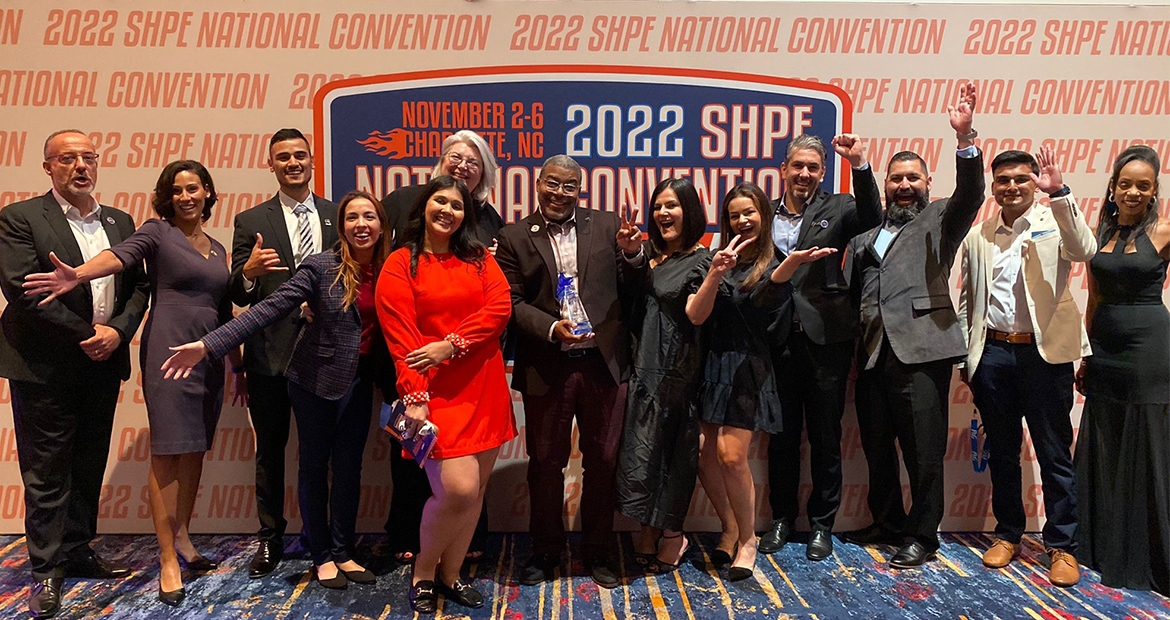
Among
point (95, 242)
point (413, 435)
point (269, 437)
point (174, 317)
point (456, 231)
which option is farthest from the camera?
point (269, 437)

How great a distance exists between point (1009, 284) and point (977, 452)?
1.03 meters

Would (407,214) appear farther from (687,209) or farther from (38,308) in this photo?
(38,308)

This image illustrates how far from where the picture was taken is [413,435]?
2.83 metres

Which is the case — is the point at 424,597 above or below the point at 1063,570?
below

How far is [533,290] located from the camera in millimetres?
3205

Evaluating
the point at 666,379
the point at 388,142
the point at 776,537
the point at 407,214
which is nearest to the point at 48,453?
the point at 407,214

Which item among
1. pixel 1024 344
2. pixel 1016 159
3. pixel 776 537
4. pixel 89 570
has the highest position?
pixel 1016 159

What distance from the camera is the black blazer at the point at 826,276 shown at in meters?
3.40

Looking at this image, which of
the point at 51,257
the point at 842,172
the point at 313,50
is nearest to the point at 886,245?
the point at 842,172

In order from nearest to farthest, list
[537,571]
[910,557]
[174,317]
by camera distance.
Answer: [174,317] < [537,571] < [910,557]

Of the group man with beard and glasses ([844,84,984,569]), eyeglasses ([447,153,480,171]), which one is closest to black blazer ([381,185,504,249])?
eyeglasses ([447,153,480,171])

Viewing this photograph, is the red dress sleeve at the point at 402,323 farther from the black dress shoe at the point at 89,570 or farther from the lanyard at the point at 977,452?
the lanyard at the point at 977,452

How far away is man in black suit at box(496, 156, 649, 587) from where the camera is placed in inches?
123

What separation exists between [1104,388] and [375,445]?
3.65 meters
